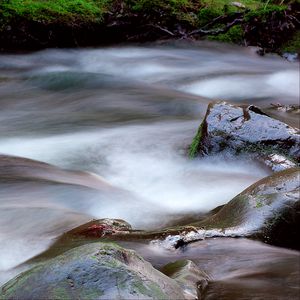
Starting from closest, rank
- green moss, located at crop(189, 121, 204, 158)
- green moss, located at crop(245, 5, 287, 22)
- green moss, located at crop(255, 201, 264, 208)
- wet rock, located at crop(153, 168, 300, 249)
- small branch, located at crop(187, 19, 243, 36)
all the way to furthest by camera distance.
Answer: wet rock, located at crop(153, 168, 300, 249), green moss, located at crop(255, 201, 264, 208), green moss, located at crop(189, 121, 204, 158), green moss, located at crop(245, 5, 287, 22), small branch, located at crop(187, 19, 243, 36)

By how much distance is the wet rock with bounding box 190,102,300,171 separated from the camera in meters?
4.96

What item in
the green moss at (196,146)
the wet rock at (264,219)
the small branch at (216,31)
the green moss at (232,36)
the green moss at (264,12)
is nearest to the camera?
the wet rock at (264,219)

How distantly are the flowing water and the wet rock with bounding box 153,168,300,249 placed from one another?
0.85 meters

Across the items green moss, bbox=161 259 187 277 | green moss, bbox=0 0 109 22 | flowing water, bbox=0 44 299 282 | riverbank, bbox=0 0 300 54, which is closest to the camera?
green moss, bbox=161 259 187 277

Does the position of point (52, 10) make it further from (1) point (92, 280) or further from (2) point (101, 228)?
(1) point (92, 280)

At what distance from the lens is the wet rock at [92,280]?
2082mm

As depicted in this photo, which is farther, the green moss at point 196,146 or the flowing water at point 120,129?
the green moss at point 196,146

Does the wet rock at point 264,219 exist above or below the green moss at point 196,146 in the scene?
above

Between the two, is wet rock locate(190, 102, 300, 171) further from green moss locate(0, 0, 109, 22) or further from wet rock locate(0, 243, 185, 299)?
green moss locate(0, 0, 109, 22)

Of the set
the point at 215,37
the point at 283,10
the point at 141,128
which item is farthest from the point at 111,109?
the point at 283,10

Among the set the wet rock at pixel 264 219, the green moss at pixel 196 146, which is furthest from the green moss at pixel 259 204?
the green moss at pixel 196 146

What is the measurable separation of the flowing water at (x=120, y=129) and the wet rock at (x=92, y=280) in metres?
1.15

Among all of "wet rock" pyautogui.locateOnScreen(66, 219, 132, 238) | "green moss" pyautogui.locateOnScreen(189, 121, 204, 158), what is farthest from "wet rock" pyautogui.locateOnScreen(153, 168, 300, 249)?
"green moss" pyautogui.locateOnScreen(189, 121, 204, 158)

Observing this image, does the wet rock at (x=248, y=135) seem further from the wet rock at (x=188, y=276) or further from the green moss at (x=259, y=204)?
the wet rock at (x=188, y=276)
